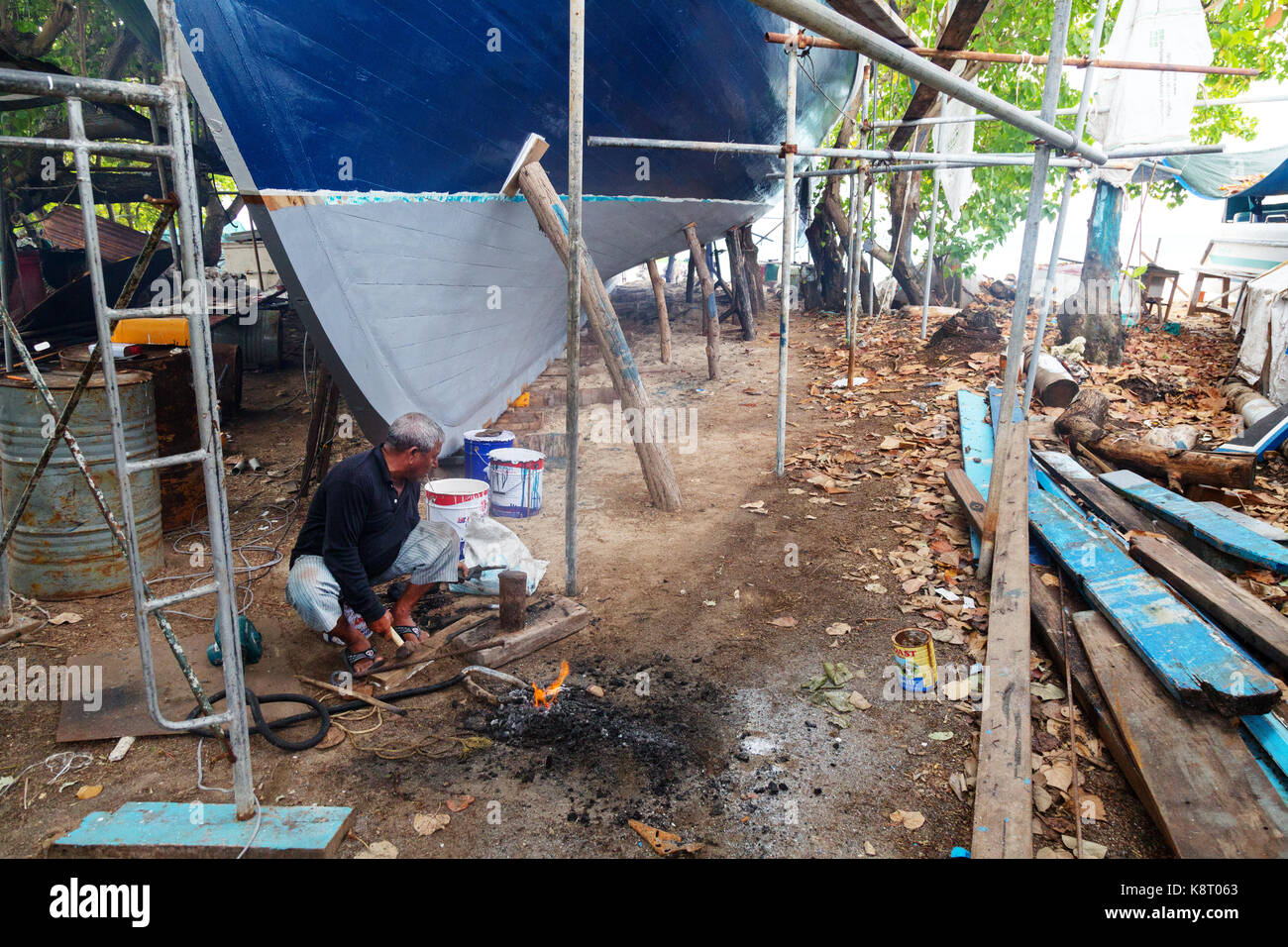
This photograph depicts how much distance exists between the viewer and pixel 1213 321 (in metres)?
12.8

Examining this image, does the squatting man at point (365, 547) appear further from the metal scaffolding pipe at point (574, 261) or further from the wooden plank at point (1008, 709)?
the wooden plank at point (1008, 709)

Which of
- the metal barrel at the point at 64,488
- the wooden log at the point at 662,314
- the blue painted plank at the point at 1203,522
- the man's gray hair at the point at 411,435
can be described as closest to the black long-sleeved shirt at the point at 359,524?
the man's gray hair at the point at 411,435

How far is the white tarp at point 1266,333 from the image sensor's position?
741 cm

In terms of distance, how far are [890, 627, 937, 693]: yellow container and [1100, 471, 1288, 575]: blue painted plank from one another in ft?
6.73

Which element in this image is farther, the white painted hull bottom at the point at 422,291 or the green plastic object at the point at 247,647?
the white painted hull bottom at the point at 422,291

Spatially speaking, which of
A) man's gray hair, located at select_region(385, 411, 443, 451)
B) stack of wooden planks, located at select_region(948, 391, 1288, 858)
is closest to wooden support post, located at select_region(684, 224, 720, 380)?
stack of wooden planks, located at select_region(948, 391, 1288, 858)

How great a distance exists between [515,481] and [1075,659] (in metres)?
3.72

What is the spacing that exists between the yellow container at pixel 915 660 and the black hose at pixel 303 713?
Answer: 2.08 meters

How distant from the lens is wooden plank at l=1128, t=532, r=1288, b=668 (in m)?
3.36

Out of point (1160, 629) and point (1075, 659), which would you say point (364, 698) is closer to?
point (1075, 659)

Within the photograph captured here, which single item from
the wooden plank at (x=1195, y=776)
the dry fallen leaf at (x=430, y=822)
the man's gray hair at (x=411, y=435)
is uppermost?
the man's gray hair at (x=411, y=435)
